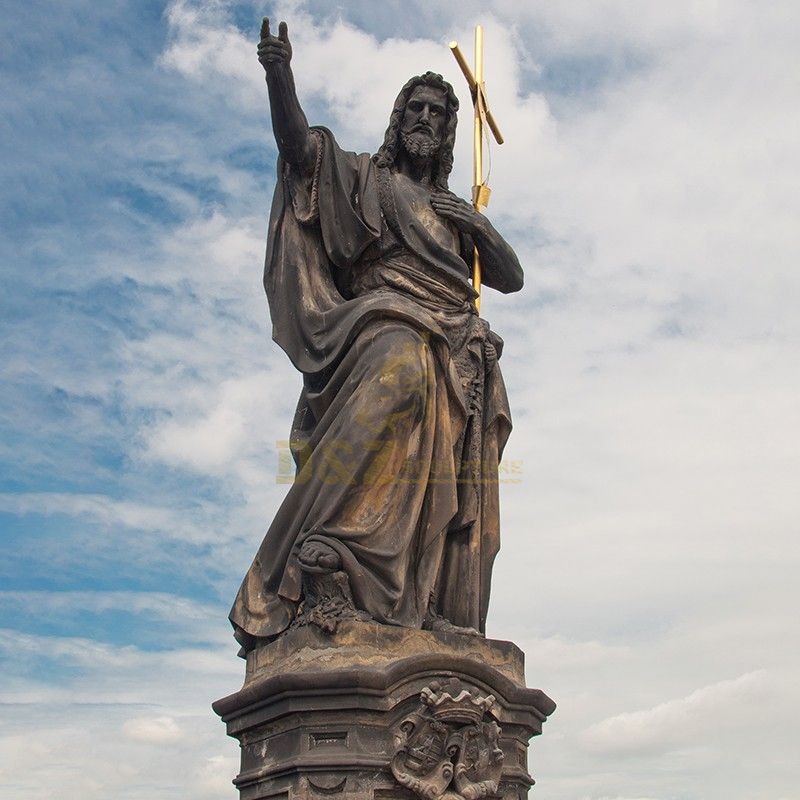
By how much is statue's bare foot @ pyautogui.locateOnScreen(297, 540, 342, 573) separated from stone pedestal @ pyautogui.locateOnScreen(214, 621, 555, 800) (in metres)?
0.42

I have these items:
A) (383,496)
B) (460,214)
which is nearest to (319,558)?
(383,496)

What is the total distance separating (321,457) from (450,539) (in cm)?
135

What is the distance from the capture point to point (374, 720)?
353 inches

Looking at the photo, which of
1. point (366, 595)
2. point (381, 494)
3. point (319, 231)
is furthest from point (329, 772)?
point (319, 231)

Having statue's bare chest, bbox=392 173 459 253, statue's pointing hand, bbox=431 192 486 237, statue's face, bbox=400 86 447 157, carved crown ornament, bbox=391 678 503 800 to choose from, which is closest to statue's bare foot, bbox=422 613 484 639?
carved crown ornament, bbox=391 678 503 800

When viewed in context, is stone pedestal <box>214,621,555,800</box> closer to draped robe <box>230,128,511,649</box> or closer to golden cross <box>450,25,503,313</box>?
draped robe <box>230,128,511,649</box>

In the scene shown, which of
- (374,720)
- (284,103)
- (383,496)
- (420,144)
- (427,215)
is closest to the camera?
(374,720)

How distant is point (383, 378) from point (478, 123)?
122 inches

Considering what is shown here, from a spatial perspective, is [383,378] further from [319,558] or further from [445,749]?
[445,749]

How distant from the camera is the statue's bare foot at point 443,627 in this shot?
990 cm

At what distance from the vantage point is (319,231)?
1086 cm

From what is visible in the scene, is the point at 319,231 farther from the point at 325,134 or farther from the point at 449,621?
the point at 449,621

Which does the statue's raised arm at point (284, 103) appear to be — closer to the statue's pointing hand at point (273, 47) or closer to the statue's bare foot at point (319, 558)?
the statue's pointing hand at point (273, 47)

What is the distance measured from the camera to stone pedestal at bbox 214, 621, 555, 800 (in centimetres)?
886
